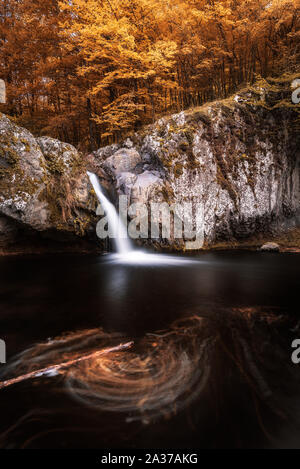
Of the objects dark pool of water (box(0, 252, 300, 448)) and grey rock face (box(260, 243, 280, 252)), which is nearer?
dark pool of water (box(0, 252, 300, 448))

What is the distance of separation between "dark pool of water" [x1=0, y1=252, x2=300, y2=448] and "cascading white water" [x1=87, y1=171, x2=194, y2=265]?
Result: 2.32 feet

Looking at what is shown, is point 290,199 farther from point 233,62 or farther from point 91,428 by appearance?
point 91,428

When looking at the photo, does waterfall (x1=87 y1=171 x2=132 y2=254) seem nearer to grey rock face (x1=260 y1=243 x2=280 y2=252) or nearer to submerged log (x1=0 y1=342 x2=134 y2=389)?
grey rock face (x1=260 y1=243 x2=280 y2=252)

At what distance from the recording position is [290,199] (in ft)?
33.1

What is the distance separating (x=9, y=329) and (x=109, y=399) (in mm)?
2183

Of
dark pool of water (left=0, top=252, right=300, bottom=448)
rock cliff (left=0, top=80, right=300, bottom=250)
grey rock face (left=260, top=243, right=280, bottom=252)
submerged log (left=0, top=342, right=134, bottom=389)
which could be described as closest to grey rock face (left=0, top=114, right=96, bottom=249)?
rock cliff (left=0, top=80, right=300, bottom=250)

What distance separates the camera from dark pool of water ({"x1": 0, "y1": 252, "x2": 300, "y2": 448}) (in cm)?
178

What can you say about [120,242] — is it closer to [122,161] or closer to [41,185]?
[122,161]

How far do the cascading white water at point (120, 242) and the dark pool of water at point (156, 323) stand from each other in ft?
2.32

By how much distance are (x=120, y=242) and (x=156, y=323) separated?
5658 millimetres

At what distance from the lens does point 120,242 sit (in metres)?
9.01

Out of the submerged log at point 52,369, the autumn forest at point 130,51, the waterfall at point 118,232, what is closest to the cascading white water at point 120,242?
the waterfall at point 118,232

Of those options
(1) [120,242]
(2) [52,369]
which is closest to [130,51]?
(1) [120,242]
